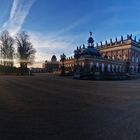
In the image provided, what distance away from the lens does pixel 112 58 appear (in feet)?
291

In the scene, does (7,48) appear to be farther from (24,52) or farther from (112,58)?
(112,58)

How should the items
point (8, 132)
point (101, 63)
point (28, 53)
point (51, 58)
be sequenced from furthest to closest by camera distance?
1. point (51, 58)
2. point (101, 63)
3. point (28, 53)
4. point (8, 132)

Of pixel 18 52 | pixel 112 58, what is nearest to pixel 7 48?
pixel 18 52

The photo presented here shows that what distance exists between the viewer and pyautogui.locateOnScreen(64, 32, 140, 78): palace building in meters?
69.2

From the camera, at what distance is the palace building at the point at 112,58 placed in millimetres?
69188

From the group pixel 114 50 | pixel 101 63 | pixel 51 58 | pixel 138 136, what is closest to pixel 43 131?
pixel 138 136

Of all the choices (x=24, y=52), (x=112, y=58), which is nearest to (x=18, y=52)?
(x=24, y=52)

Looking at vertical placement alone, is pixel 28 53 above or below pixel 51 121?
above

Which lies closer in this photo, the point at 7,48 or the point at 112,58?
the point at 7,48

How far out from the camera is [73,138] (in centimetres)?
503

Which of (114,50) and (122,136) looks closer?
(122,136)

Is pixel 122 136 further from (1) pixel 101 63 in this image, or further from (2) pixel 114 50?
(2) pixel 114 50

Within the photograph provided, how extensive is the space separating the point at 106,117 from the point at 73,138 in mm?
2664

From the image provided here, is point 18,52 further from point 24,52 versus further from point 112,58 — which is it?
point 112,58
